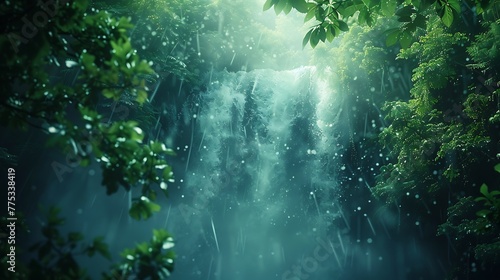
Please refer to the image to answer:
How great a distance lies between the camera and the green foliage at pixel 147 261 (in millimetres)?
1592

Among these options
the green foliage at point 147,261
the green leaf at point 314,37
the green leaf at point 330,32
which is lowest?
the green foliage at point 147,261

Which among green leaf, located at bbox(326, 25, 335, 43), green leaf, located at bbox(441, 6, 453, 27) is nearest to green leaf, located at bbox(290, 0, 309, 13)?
green leaf, located at bbox(326, 25, 335, 43)

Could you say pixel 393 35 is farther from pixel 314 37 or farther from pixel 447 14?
pixel 314 37

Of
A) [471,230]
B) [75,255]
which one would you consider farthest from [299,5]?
[471,230]

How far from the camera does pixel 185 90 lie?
16172mm

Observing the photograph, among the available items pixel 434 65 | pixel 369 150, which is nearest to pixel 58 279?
pixel 434 65

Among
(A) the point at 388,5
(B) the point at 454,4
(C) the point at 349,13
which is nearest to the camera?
(B) the point at 454,4

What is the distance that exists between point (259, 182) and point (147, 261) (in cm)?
2559

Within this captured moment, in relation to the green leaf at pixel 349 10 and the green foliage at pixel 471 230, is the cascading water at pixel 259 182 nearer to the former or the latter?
the green foliage at pixel 471 230

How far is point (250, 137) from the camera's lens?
81.4ft

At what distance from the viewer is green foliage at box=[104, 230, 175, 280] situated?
159cm

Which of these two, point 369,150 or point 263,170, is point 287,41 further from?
point 263,170

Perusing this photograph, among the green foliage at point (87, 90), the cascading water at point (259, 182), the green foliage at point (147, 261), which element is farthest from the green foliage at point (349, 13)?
the cascading water at point (259, 182)

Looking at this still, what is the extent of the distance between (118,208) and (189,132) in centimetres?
699
